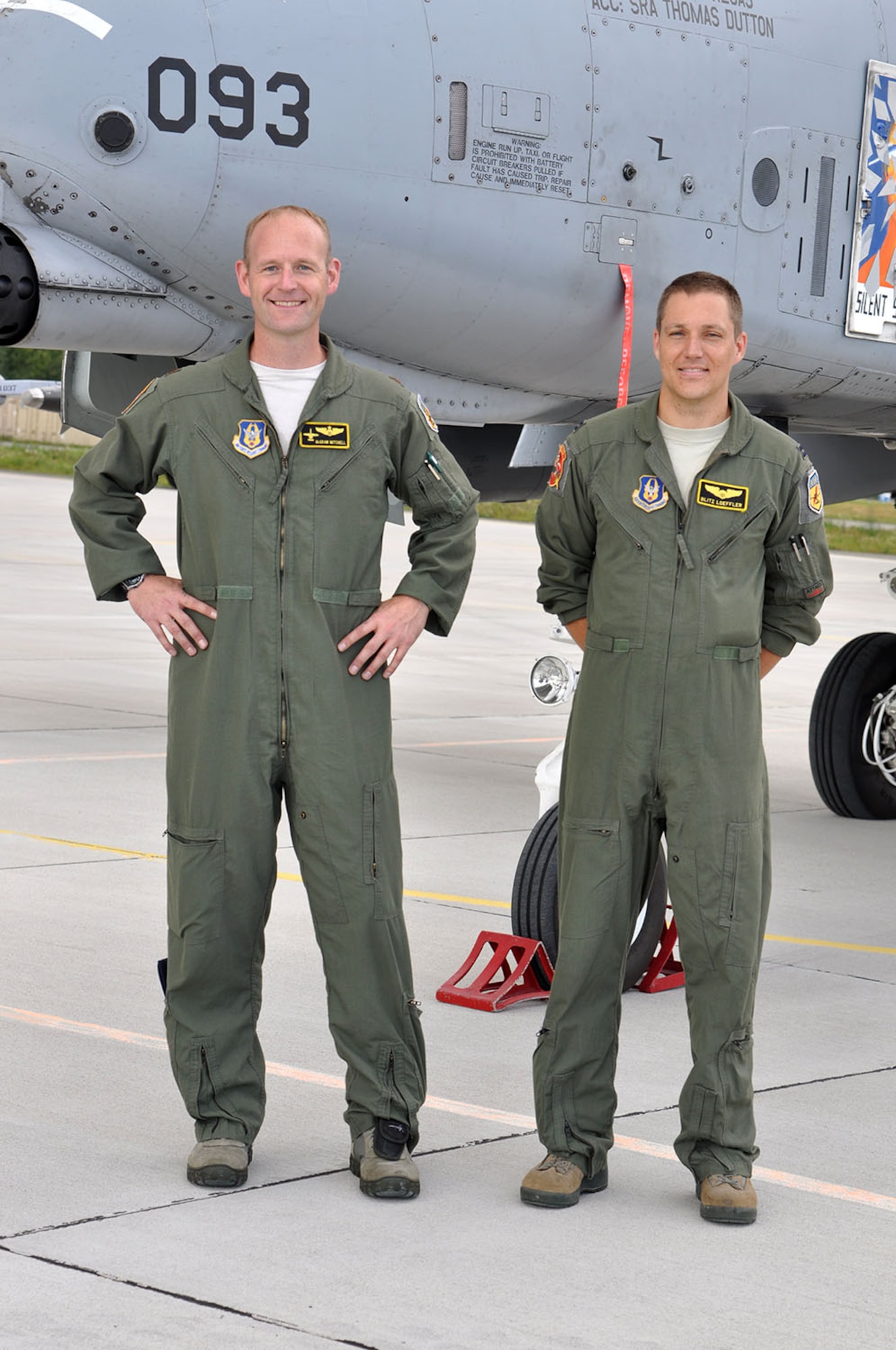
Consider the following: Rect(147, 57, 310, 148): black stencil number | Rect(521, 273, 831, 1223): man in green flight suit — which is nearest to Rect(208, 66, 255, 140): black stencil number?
Rect(147, 57, 310, 148): black stencil number

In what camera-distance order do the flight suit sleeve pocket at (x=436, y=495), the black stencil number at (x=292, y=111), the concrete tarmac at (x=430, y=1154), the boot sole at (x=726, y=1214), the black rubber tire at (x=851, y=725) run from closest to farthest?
1. the concrete tarmac at (x=430, y=1154)
2. the boot sole at (x=726, y=1214)
3. the flight suit sleeve pocket at (x=436, y=495)
4. the black stencil number at (x=292, y=111)
5. the black rubber tire at (x=851, y=725)

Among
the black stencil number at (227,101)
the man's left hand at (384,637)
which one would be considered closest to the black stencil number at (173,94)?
the black stencil number at (227,101)

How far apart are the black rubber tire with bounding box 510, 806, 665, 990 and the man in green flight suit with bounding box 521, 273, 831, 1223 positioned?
1.64m

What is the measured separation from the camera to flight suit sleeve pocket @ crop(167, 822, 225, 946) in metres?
3.93

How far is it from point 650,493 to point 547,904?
6.94ft

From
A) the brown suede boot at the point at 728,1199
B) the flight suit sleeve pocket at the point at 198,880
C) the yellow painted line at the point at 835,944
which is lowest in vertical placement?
the yellow painted line at the point at 835,944

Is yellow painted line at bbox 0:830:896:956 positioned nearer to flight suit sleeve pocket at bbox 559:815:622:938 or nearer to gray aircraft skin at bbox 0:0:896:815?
gray aircraft skin at bbox 0:0:896:815

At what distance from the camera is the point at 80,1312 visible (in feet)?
10.7

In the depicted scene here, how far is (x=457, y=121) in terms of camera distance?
18.7 feet

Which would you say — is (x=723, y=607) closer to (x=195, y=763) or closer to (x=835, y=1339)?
(x=195, y=763)

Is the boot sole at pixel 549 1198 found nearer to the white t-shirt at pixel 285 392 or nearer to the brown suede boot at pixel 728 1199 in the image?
the brown suede boot at pixel 728 1199

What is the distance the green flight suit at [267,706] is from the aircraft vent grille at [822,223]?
3083mm

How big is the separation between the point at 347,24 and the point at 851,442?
14.5ft

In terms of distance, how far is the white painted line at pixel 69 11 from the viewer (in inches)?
200
